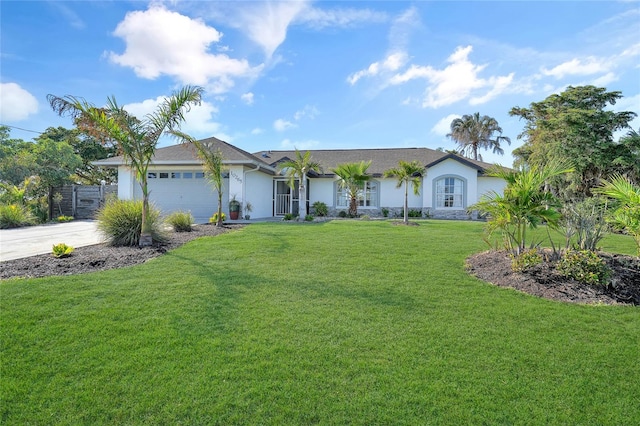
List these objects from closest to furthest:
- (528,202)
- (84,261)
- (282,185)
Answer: (528,202) < (84,261) < (282,185)

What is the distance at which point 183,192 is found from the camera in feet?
57.2

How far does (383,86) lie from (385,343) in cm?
A: 1350

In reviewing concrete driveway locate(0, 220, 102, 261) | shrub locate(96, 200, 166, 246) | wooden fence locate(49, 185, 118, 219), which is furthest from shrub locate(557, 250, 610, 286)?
wooden fence locate(49, 185, 118, 219)

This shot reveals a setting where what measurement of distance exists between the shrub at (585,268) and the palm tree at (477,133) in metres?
34.4


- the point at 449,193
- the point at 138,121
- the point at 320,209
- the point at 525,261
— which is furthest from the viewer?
the point at 320,209

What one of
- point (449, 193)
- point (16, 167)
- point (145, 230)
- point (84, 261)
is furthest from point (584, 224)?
point (16, 167)

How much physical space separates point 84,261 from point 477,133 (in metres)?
38.5

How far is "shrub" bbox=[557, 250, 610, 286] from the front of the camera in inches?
210

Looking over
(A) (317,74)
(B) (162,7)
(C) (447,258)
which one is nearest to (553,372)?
(C) (447,258)

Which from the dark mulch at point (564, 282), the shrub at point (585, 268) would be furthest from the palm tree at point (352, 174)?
the shrub at point (585, 268)

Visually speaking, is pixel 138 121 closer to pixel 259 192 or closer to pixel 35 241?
pixel 35 241

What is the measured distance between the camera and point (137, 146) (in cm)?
824

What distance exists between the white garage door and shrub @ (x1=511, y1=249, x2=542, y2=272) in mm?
14624

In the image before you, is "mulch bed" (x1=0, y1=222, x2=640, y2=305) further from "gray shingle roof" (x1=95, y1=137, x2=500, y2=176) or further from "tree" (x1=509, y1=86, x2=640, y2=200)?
"tree" (x1=509, y1=86, x2=640, y2=200)
